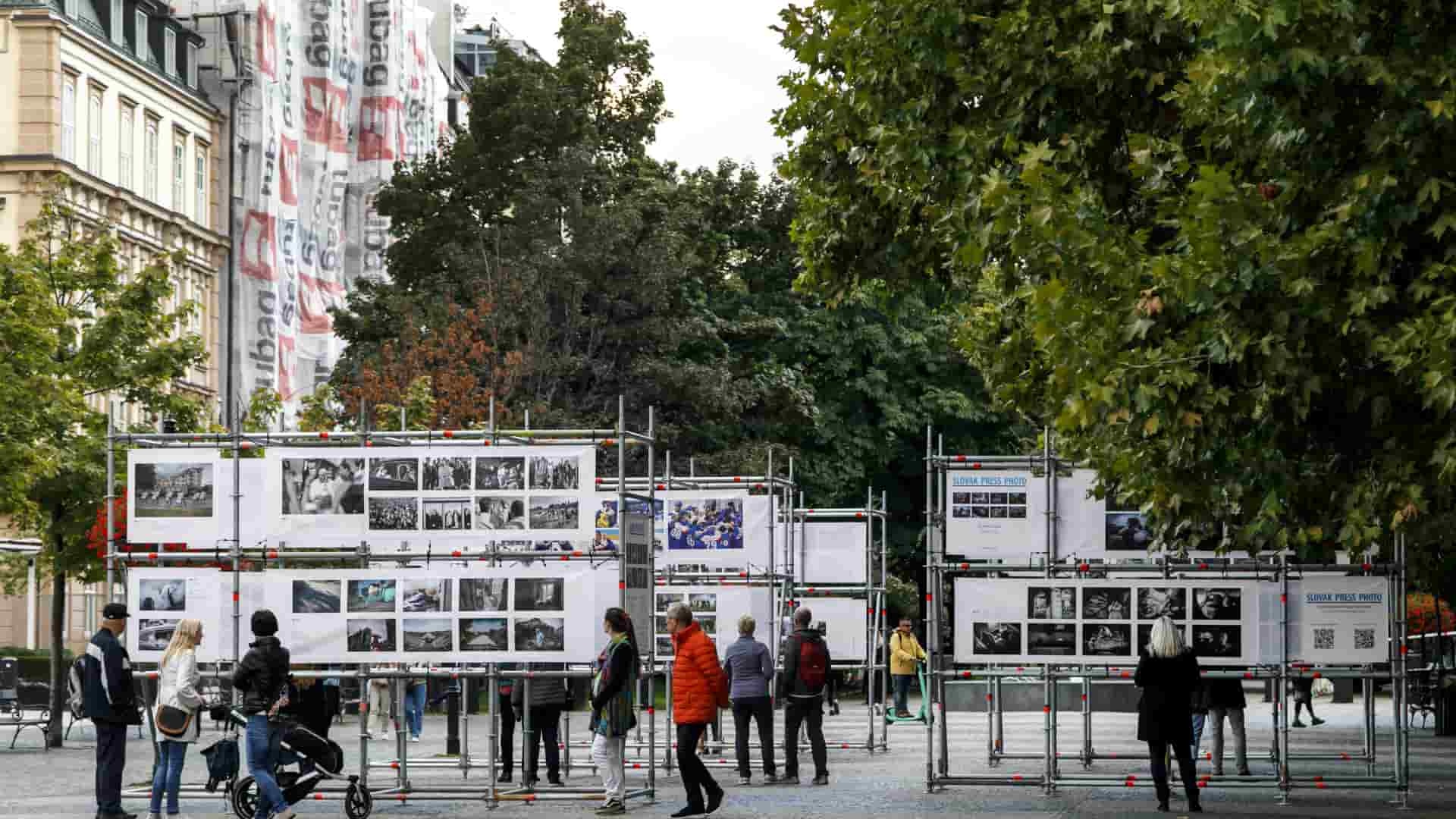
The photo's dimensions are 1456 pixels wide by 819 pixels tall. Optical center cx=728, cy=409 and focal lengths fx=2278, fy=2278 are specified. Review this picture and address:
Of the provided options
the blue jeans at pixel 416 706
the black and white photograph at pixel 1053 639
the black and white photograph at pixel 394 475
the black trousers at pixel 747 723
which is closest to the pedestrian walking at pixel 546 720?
the black trousers at pixel 747 723

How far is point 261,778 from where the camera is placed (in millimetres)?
18141

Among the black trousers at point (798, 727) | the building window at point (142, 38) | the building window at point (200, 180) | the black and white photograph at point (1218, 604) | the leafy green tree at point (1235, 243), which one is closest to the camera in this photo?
the leafy green tree at point (1235, 243)

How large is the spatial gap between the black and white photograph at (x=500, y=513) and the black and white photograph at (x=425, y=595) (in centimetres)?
62

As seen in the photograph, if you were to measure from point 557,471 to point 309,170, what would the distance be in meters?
48.5

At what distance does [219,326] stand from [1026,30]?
164 feet

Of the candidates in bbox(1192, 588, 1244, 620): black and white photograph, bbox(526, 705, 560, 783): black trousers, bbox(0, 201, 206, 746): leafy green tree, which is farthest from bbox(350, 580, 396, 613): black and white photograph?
bbox(0, 201, 206, 746): leafy green tree

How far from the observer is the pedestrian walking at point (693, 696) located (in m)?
19.4

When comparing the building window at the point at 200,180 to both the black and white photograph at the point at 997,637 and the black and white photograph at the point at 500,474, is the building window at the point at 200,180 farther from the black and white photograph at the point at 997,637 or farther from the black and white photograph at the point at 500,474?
the black and white photograph at the point at 997,637

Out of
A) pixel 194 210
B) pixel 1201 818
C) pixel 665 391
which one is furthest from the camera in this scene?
pixel 194 210

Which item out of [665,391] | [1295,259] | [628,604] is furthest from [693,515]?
[665,391]

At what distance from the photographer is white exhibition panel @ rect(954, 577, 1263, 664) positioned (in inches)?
808

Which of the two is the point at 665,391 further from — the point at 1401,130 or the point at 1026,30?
the point at 1401,130

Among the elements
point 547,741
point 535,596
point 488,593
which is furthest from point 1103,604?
point 488,593

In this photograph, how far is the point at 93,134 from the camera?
57.9m
